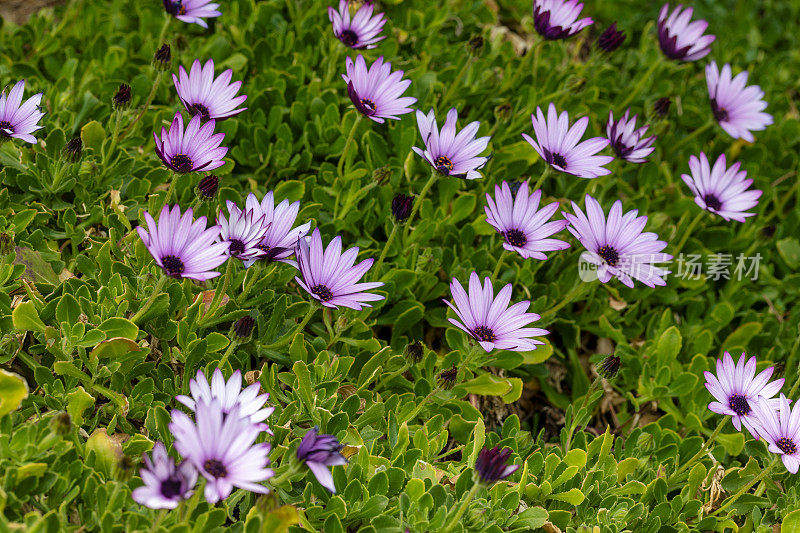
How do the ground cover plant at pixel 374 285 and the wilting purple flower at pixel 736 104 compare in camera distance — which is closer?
the ground cover plant at pixel 374 285

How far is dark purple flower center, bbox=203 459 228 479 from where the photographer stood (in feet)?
6.15

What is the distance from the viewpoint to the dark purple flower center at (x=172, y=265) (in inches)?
88.0

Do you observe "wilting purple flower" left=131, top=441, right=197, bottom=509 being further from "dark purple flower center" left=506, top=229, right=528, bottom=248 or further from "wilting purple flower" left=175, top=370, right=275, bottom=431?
"dark purple flower center" left=506, top=229, right=528, bottom=248

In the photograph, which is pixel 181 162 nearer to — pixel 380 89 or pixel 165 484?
pixel 380 89

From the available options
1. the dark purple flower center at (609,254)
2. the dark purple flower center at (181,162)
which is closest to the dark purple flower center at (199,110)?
the dark purple flower center at (181,162)

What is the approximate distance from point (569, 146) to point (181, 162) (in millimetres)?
1509

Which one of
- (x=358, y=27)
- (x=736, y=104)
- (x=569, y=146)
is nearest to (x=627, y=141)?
(x=569, y=146)

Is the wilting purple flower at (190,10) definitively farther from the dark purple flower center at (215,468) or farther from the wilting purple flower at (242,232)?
the dark purple flower center at (215,468)

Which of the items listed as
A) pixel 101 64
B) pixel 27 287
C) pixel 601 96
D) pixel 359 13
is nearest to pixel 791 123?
pixel 601 96

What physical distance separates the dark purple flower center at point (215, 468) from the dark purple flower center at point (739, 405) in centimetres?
169

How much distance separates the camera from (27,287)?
99.7 inches

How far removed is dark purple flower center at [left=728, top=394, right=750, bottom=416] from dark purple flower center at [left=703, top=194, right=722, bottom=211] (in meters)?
1.06

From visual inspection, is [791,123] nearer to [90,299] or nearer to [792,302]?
[792,302]

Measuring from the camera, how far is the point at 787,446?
8.25 feet
